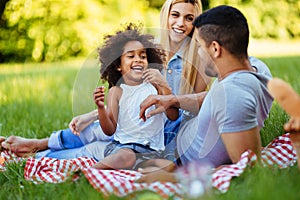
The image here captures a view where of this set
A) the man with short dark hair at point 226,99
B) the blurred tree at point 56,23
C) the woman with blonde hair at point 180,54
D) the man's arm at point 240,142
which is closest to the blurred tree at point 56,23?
the blurred tree at point 56,23

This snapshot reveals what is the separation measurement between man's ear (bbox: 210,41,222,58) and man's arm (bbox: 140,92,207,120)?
31cm

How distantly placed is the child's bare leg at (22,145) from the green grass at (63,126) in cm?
26

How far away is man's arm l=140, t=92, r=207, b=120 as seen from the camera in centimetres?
228

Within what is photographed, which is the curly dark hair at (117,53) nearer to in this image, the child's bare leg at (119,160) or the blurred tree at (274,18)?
the child's bare leg at (119,160)

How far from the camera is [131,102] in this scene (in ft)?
7.82

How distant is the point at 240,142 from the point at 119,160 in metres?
0.58

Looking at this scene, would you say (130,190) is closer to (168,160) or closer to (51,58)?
(168,160)

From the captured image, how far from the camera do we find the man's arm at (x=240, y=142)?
2068 mm

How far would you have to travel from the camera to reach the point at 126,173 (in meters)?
2.20

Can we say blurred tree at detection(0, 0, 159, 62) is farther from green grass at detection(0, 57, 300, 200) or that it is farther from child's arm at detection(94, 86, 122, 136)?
child's arm at detection(94, 86, 122, 136)

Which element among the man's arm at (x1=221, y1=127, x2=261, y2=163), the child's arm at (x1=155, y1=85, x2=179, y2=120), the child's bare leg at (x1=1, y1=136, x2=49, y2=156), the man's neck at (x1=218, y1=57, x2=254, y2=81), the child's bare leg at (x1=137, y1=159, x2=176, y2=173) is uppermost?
the man's neck at (x1=218, y1=57, x2=254, y2=81)

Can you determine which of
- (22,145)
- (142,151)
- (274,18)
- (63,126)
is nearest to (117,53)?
(142,151)

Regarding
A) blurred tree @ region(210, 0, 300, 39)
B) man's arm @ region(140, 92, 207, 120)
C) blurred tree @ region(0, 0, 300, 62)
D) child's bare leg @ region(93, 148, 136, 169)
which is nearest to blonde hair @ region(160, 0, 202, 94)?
man's arm @ region(140, 92, 207, 120)

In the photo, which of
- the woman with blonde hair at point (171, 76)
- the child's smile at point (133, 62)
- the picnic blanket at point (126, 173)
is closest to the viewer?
the picnic blanket at point (126, 173)
